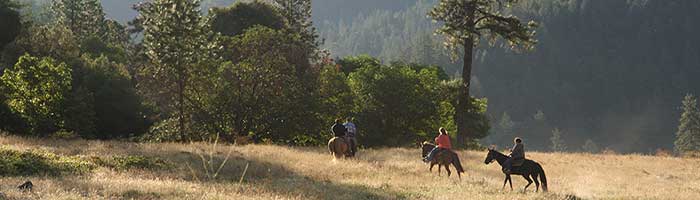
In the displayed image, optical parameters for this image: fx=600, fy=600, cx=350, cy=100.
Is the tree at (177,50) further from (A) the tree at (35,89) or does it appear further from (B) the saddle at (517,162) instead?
(B) the saddle at (517,162)

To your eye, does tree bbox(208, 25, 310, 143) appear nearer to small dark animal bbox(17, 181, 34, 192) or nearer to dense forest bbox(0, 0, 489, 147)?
dense forest bbox(0, 0, 489, 147)

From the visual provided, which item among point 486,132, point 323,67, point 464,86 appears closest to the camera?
point 464,86

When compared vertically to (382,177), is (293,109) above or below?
above

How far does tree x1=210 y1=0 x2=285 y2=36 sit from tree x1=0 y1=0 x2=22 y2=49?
1671cm

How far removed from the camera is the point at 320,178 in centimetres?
2273

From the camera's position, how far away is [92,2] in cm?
7088

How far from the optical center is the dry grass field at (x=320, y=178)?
16.1 meters

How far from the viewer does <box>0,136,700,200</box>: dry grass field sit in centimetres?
1614

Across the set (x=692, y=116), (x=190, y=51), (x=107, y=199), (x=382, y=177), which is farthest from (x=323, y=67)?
(x=692, y=116)

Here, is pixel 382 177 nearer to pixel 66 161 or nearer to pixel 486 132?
pixel 66 161

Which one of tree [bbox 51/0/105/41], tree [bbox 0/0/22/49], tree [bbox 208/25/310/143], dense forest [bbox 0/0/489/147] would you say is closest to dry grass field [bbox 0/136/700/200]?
dense forest [bbox 0/0/489/147]

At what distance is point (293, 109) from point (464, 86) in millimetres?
12325

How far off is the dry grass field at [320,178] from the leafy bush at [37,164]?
0.41 meters

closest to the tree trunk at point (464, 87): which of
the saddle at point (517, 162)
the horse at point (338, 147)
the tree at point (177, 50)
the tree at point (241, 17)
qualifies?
the horse at point (338, 147)
